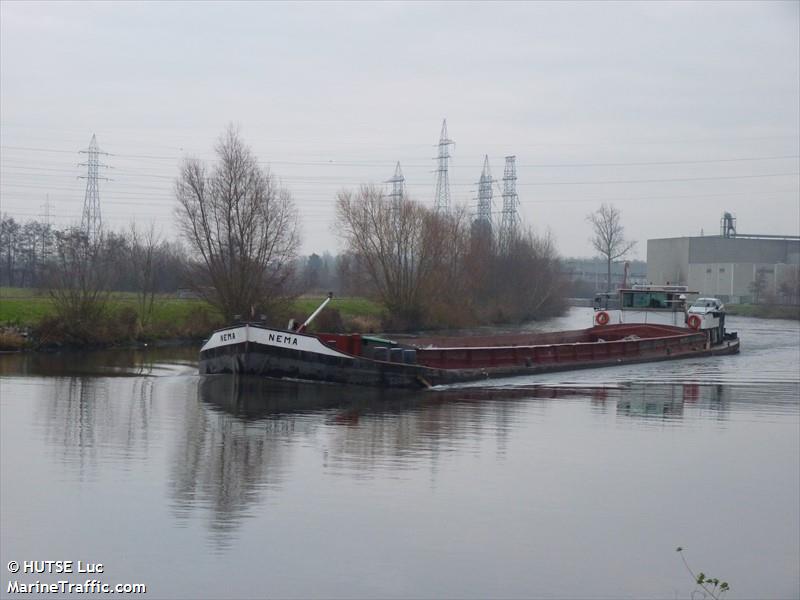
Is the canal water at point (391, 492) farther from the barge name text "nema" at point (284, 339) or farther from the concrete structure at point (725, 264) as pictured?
the concrete structure at point (725, 264)

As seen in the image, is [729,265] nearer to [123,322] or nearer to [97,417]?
[123,322]

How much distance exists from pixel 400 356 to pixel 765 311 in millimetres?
52859

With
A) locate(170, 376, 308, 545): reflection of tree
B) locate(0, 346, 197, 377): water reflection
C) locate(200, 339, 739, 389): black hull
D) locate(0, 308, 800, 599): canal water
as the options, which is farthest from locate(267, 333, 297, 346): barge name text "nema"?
locate(0, 346, 197, 377): water reflection

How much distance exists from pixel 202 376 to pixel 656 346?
50.1 ft

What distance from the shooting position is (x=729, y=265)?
79.9 m

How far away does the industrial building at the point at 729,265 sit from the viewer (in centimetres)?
7769

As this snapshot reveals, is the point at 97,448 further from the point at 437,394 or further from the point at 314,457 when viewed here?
the point at 437,394

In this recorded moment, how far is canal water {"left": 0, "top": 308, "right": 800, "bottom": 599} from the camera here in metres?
9.35

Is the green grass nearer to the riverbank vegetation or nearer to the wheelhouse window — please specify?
the riverbank vegetation

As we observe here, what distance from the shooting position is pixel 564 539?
1047 cm

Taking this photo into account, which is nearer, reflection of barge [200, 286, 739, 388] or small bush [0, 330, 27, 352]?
reflection of barge [200, 286, 739, 388]

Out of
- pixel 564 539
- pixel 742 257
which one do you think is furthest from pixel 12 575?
pixel 742 257

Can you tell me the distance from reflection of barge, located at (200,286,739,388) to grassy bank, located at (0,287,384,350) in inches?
401

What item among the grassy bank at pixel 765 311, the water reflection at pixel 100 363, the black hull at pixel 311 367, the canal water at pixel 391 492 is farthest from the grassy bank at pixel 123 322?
the grassy bank at pixel 765 311
